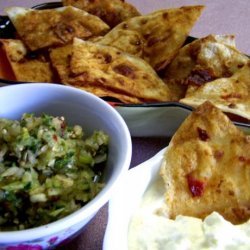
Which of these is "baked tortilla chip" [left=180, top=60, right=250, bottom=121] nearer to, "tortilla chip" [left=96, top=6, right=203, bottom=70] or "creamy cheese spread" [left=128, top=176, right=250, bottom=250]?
"tortilla chip" [left=96, top=6, right=203, bottom=70]

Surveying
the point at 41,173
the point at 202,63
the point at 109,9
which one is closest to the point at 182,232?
the point at 41,173

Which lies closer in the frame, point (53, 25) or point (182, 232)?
point (182, 232)

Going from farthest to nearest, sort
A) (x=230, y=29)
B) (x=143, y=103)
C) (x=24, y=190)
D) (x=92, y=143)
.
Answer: (x=230, y=29)
(x=143, y=103)
(x=92, y=143)
(x=24, y=190)

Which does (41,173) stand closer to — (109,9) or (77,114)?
(77,114)

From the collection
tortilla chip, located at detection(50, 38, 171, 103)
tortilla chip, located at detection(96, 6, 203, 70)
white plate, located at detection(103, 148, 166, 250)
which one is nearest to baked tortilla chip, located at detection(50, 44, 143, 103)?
tortilla chip, located at detection(50, 38, 171, 103)

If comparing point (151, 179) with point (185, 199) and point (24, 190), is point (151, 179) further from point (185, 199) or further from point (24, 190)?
point (24, 190)

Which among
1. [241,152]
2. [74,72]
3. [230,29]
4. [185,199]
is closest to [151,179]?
[185,199]

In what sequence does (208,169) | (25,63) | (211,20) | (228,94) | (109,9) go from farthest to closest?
1. (211,20)
2. (109,9)
3. (25,63)
4. (228,94)
5. (208,169)
